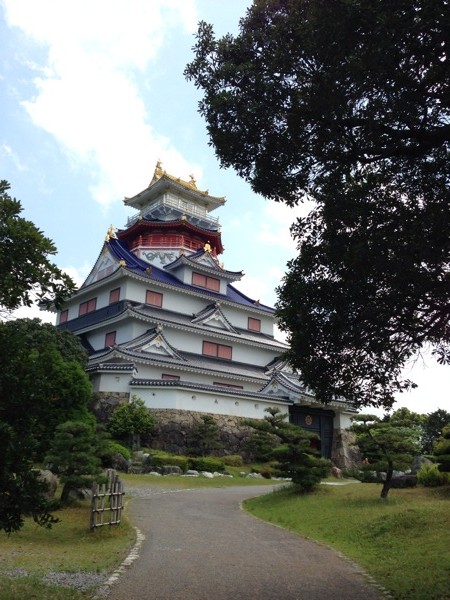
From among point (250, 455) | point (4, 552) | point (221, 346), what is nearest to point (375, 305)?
point (4, 552)

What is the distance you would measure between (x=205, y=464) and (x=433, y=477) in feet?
40.3

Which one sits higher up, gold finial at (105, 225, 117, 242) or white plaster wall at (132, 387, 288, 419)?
gold finial at (105, 225, 117, 242)

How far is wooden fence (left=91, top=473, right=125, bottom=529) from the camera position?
483 inches

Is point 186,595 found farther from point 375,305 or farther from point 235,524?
point 235,524

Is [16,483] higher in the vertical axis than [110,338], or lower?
lower

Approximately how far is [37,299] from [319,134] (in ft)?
16.7

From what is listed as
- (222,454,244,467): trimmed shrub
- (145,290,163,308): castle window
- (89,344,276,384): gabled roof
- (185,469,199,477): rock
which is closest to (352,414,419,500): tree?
(185,469,199,477): rock

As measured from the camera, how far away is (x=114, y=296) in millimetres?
39094

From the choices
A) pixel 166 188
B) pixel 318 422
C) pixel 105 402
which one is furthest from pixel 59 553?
pixel 166 188

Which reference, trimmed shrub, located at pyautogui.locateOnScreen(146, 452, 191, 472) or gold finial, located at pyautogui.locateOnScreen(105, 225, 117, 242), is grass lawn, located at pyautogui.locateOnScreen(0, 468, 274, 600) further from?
gold finial, located at pyautogui.locateOnScreen(105, 225, 117, 242)

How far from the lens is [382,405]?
9.54m

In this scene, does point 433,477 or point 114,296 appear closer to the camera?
point 433,477

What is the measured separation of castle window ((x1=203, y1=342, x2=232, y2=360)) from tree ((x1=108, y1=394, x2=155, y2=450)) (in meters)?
10.8

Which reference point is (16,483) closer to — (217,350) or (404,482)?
(404,482)
